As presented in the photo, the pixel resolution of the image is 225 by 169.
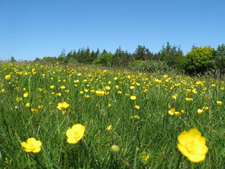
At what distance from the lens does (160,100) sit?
2154 millimetres

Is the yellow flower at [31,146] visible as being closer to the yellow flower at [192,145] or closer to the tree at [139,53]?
the yellow flower at [192,145]

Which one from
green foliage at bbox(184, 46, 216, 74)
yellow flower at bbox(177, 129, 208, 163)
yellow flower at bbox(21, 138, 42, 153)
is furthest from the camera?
green foliage at bbox(184, 46, 216, 74)

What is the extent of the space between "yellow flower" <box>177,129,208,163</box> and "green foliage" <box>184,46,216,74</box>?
2553 centimetres

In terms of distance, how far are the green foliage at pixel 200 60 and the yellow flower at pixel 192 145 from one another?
25535mm

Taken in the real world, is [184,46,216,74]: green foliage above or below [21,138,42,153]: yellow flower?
above

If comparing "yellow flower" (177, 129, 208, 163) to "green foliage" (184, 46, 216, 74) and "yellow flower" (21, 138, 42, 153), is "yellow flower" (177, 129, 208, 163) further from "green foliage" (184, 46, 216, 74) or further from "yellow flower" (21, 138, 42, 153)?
"green foliage" (184, 46, 216, 74)

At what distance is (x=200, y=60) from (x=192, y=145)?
86.5 feet

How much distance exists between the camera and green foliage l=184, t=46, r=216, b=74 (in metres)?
24.3

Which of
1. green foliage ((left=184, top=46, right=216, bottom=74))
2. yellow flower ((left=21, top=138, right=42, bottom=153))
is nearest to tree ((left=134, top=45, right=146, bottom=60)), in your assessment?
green foliage ((left=184, top=46, right=216, bottom=74))

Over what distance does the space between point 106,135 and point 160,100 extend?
1.05 meters

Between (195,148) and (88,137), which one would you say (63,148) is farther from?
(195,148)

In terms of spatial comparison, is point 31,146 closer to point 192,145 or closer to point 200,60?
point 192,145

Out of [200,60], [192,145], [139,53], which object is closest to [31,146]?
[192,145]

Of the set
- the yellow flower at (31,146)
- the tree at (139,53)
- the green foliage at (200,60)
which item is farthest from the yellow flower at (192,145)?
the tree at (139,53)
